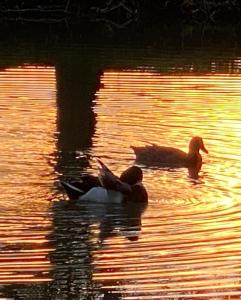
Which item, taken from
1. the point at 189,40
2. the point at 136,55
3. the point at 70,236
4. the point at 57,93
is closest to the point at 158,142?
the point at 57,93

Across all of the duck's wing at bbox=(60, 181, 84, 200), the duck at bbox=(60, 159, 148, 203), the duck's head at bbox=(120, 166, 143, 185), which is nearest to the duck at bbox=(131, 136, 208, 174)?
the duck's head at bbox=(120, 166, 143, 185)

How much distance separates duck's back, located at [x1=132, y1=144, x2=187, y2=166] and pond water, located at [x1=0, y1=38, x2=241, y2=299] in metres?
0.12

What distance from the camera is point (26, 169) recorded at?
11992 millimetres

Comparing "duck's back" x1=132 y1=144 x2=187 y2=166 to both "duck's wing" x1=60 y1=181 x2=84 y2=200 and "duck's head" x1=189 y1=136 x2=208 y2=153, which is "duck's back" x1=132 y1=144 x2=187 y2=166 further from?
"duck's wing" x1=60 y1=181 x2=84 y2=200

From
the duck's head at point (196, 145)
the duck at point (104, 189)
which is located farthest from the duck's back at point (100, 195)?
the duck's head at point (196, 145)

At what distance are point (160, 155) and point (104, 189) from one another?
2181mm

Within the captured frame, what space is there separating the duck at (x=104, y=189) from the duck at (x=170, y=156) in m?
1.79

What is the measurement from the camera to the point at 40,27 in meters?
30.2

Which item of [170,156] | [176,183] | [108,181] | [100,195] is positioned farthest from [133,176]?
[170,156]

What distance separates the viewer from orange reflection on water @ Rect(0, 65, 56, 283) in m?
8.66

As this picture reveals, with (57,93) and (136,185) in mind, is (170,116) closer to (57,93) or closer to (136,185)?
(57,93)

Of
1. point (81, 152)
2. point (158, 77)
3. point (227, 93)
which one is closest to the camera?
point (81, 152)

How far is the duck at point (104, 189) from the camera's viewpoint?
10.8m

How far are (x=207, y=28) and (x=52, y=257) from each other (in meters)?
23.5
